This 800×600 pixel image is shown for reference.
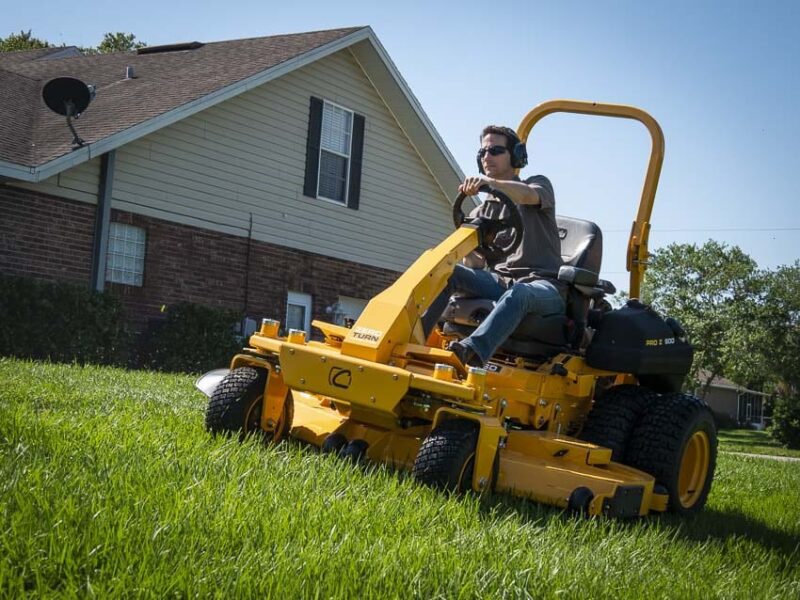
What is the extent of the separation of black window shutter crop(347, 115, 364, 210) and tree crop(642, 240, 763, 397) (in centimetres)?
2565

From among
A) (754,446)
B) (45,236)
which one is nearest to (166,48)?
(45,236)

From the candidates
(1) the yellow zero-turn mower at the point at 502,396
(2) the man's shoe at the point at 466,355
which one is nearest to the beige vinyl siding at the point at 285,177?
(1) the yellow zero-turn mower at the point at 502,396

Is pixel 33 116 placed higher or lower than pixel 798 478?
higher

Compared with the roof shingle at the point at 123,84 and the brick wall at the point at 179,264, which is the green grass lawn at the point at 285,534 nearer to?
the brick wall at the point at 179,264

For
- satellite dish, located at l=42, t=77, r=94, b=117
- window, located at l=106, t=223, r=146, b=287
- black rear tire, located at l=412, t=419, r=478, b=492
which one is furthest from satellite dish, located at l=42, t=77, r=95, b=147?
black rear tire, located at l=412, t=419, r=478, b=492

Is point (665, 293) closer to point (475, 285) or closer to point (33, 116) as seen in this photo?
point (33, 116)

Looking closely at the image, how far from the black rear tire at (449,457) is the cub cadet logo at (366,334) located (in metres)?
0.60

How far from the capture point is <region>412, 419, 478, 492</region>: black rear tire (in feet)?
15.0

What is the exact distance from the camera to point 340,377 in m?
4.94

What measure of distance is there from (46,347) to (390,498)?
8967mm

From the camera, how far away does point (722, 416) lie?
48.4 metres

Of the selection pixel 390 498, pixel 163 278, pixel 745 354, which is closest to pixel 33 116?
pixel 163 278

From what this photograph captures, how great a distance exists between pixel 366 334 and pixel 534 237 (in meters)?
1.63

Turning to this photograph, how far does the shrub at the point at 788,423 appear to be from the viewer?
28.8 m
